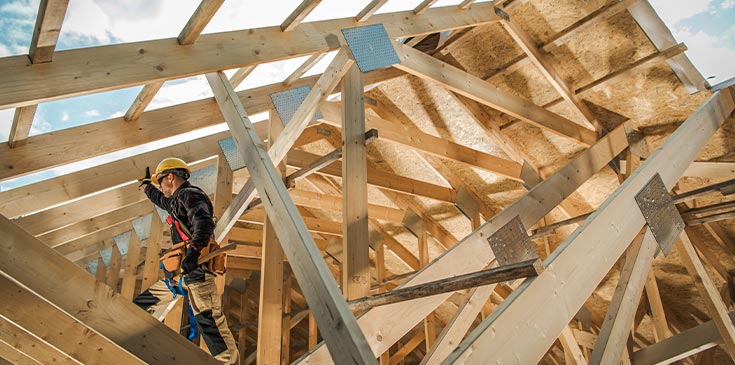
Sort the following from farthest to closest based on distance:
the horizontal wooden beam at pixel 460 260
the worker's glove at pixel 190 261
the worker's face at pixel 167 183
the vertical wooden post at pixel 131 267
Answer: the vertical wooden post at pixel 131 267 < the worker's face at pixel 167 183 < the worker's glove at pixel 190 261 < the horizontal wooden beam at pixel 460 260

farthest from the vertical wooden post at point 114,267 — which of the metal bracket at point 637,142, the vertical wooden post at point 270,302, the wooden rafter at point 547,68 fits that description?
the metal bracket at point 637,142

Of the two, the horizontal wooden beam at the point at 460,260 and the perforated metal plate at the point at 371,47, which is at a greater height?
the perforated metal plate at the point at 371,47

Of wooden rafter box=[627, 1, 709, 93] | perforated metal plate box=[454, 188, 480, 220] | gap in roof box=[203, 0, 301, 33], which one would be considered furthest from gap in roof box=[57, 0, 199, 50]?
perforated metal plate box=[454, 188, 480, 220]

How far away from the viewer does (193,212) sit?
3.10 metres

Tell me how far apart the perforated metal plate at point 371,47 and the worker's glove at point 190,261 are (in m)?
1.43

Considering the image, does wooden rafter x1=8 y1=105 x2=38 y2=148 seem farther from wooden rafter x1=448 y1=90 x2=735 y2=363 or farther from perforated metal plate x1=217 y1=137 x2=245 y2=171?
wooden rafter x1=448 y1=90 x2=735 y2=363

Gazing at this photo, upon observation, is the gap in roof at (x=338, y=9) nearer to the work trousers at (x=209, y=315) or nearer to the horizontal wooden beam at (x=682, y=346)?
the work trousers at (x=209, y=315)

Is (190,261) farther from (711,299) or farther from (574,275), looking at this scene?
(711,299)

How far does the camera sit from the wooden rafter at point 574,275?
178 cm

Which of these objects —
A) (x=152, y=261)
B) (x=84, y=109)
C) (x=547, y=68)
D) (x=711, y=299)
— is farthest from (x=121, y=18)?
(x=711, y=299)

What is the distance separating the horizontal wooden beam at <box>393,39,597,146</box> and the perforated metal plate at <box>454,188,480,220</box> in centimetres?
176

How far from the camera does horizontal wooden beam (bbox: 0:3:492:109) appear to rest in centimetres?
225

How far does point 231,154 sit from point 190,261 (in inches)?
77.8

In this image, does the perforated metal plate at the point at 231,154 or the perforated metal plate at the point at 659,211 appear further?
the perforated metal plate at the point at 231,154
